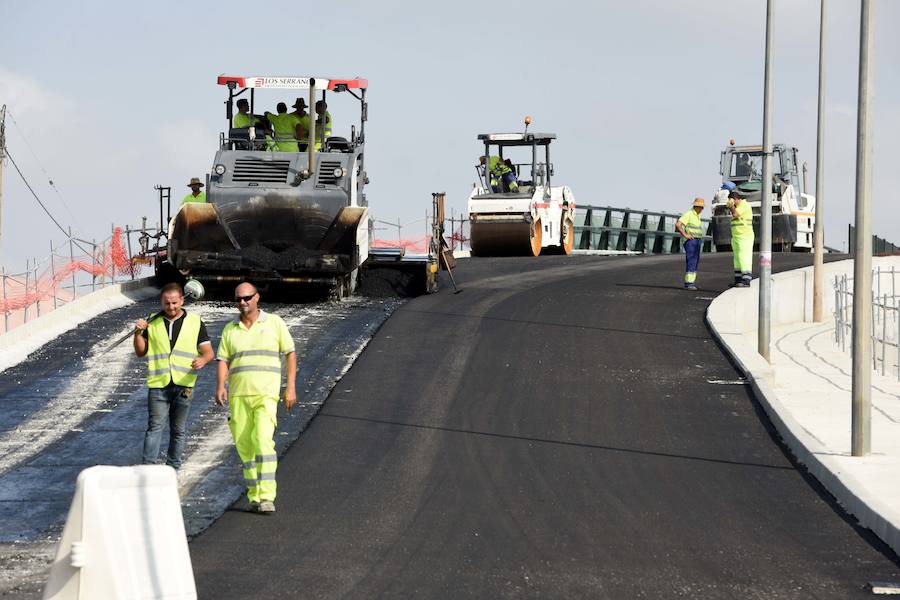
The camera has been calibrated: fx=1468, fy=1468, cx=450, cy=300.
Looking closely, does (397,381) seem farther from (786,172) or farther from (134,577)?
(786,172)

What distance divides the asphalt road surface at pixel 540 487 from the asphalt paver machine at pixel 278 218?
226 centimetres

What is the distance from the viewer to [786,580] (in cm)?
868

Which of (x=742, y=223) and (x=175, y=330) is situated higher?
(x=742, y=223)

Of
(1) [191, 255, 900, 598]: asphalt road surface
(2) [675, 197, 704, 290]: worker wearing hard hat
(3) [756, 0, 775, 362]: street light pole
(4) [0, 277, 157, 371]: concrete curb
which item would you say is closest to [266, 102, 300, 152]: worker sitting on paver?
(4) [0, 277, 157, 371]: concrete curb

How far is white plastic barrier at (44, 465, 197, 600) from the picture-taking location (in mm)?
6945

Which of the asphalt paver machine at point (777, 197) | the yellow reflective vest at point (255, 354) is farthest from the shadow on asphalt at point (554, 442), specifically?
the asphalt paver machine at point (777, 197)

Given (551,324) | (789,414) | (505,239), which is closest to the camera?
(789,414)

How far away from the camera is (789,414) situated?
14.4 metres

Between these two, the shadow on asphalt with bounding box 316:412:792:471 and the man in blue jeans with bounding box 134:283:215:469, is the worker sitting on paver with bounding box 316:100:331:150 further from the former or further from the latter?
the man in blue jeans with bounding box 134:283:215:469

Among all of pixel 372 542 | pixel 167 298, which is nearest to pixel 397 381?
pixel 167 298

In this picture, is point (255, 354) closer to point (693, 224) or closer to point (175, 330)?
point (175, 330)

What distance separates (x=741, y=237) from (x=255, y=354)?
14681mm

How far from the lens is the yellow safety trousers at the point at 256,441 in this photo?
417 inches

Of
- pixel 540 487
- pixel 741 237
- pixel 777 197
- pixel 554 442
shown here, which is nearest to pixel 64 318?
pixel 554 442
